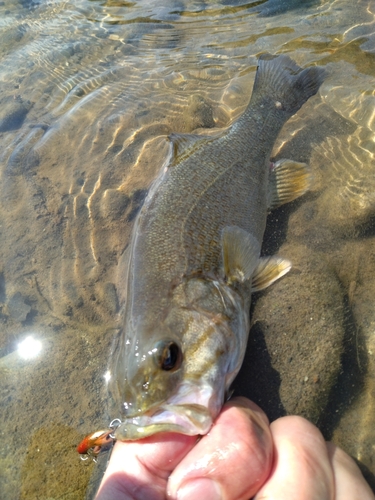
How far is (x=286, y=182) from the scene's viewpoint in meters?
3.59

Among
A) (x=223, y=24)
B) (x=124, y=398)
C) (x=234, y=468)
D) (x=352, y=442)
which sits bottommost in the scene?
(x=352, y=442)

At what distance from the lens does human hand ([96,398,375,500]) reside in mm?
1954

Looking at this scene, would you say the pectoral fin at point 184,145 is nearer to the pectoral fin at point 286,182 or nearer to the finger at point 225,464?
the pectoral fin at point 286,182

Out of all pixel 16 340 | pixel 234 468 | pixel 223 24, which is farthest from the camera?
pixel 223 24

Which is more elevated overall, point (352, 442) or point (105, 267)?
point (105, 267)

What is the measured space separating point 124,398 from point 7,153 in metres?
3.49

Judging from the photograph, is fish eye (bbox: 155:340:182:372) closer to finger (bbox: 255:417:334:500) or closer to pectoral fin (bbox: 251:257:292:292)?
finger (bbox: 255:417:334:500)

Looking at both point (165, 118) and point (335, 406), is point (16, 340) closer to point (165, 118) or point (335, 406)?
point (335, 406)

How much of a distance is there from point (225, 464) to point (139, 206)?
2.40 meters

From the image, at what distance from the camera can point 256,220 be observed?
127 inches

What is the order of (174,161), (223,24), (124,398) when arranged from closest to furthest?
1. (124,398)
2. (174,161)
3. (223,24)

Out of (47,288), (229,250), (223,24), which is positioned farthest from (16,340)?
(223,24)

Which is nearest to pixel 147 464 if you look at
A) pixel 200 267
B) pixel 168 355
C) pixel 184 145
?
pixel 168 355

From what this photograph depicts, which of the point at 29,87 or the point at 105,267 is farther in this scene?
the point at 29,87
